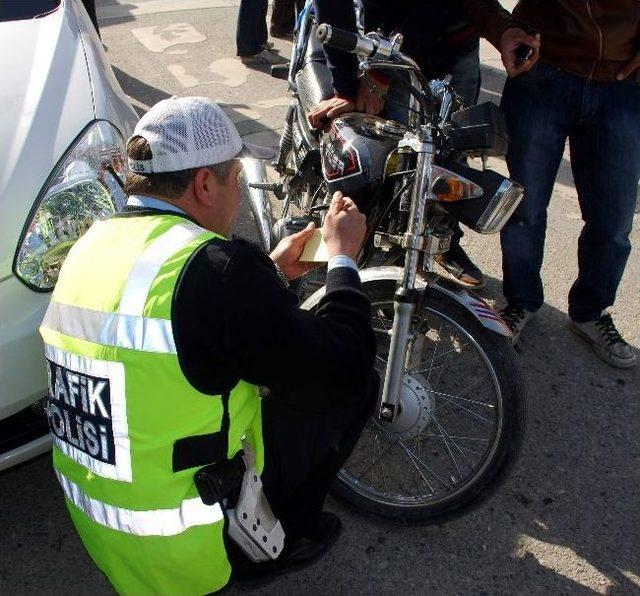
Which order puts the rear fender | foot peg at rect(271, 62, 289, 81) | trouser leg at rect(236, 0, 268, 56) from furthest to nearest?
1. trouser leg at rect(236, 0, 268, 56)
2. foot peg at rect(271, 62, 289, 81)
3. the rear fender

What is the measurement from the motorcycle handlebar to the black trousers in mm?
844

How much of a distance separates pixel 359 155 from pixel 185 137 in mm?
723

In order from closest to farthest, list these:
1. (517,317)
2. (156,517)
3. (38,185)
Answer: (156,517), (38,185), (517,317)

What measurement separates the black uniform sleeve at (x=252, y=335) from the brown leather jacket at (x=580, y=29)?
1.51 metres

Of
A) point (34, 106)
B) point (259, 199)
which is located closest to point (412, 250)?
point (34, 106)

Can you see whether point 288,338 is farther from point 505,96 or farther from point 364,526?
point 505,96

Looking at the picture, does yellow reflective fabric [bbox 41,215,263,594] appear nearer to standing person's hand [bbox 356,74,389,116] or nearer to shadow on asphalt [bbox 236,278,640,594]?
shadow on asphalt [bbox 236,278,640,594]

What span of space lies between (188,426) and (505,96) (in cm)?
193

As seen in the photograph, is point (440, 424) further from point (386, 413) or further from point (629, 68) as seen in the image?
point (629, 68)

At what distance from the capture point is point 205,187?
1.59 m

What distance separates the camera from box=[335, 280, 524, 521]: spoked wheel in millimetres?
2057

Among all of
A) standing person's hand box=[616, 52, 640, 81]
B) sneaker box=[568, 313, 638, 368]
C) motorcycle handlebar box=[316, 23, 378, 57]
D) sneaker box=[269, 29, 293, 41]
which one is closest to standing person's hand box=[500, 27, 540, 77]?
standing person's hand box=[616, 52, 640, 81]

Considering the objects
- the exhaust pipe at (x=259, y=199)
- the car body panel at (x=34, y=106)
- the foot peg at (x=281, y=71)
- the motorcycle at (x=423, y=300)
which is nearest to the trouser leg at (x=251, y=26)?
the foot peg at (x=281, y=71)

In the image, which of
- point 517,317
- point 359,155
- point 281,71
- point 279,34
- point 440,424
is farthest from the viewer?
point 279,34
